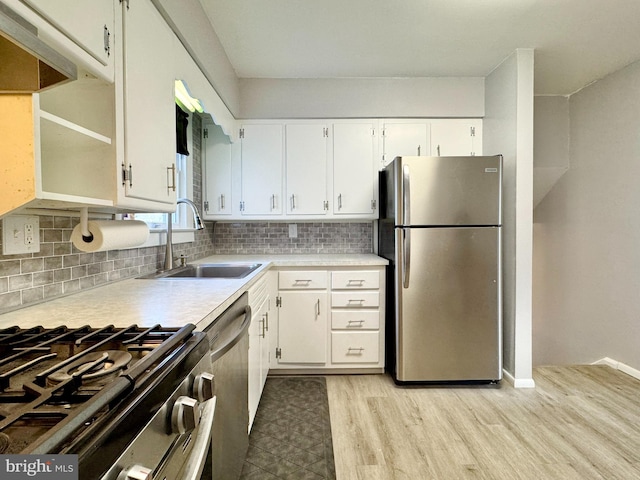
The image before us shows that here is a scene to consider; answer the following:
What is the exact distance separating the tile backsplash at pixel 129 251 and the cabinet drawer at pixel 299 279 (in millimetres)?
622

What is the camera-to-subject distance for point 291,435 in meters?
1.92

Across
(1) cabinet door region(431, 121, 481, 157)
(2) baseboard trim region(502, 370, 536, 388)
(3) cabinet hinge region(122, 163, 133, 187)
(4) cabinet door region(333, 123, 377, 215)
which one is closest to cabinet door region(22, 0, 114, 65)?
(3) cabinet hinge region(122, 163, 133, 187)

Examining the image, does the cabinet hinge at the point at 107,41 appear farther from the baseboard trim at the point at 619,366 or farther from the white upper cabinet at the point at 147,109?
the baseboard trim at the point at 619,366

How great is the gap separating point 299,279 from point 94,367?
80.8 inches

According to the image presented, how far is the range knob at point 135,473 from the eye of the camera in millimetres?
478

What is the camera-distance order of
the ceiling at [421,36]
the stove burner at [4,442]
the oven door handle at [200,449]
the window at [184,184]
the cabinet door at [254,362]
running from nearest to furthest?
the stove burner at [4,442], the oven door handle at [200,449], the cabinet door at [254,362], the ceiling at [421,36], the window at [184,184]

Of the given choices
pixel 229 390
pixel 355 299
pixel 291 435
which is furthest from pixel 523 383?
pixel 229 390

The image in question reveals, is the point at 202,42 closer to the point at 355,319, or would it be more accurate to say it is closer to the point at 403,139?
the point at 403,139

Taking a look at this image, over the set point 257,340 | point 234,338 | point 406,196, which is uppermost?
point 406,196

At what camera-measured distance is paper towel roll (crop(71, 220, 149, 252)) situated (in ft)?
3.90

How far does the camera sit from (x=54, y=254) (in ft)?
4.16

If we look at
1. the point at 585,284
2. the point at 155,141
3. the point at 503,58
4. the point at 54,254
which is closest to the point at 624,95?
the point at 503,58

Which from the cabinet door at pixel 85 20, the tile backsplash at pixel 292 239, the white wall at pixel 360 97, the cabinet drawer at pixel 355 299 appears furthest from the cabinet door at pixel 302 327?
the cabinet door at pixel 85 20

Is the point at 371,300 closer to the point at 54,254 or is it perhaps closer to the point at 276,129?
the point at 276,129
